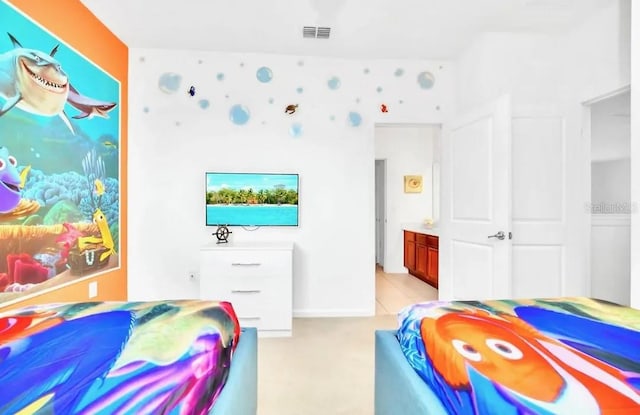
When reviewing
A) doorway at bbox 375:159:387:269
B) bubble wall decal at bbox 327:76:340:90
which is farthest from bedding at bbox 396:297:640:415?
doorway at bbox 375:159:387:269

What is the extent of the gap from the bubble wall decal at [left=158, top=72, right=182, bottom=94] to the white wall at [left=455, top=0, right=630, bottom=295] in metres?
2.87

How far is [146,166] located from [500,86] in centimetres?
343

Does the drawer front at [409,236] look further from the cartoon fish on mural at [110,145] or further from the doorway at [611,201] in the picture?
the cartoon fish on mural at [110,145]

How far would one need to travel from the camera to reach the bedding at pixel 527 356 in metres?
0.76

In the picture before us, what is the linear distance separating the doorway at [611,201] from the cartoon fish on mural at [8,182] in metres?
4.06

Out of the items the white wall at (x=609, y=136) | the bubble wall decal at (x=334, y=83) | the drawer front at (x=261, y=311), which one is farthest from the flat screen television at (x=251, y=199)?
the white wall at (x=609, y=136)

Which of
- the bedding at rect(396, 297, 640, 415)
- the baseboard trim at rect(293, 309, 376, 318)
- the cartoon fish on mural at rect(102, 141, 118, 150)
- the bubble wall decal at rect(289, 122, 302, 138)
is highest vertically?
the bubble wall decal at rect(289, 122, 302, 138)

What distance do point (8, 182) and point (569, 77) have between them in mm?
4171

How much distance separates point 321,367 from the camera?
230 centimetres

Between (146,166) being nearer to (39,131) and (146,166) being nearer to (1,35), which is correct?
(39,131)

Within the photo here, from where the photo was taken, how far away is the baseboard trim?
337 centimetres

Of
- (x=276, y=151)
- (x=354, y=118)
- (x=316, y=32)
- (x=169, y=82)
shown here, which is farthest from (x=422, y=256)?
(x=169, y=82)

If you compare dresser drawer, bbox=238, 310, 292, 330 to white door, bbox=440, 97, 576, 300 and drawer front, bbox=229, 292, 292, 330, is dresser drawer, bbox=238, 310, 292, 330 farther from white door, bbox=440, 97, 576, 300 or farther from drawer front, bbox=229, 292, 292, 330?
white door, bbox=440, 97, 576, 300

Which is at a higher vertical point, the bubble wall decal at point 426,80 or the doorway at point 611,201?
the bubble wall decal at point 426,80
